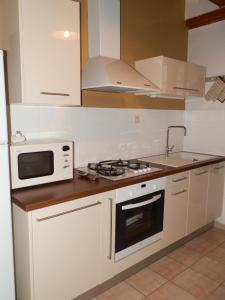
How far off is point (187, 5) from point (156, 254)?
2939 mm

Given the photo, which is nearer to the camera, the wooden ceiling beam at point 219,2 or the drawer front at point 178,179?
the drawer front at point 178,179

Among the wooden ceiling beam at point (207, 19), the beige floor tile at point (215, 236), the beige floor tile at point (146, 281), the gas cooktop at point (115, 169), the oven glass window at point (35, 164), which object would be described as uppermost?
the wooden ceiling beam at point (207, 19)

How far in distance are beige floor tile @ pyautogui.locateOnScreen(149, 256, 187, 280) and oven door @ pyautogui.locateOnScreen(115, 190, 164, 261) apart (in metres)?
0.28

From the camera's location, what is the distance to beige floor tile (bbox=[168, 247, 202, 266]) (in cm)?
245

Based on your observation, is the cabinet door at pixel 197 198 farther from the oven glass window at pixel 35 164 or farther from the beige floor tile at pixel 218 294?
the oven glass window at pixel 35 164

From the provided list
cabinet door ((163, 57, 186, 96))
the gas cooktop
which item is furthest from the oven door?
cabinet door ((163, 57, 186, 96))

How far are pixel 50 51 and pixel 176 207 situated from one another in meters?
1.78

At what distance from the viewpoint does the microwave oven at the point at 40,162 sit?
1665mm

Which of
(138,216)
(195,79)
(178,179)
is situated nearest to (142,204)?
(138,216)

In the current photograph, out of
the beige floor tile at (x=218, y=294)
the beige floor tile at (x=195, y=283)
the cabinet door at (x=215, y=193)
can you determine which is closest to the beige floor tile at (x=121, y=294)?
the beige floor tile at (x=195, y=283)

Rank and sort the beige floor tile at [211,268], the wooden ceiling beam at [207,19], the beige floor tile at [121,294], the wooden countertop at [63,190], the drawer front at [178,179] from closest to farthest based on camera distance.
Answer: the wooden countertop at [63,190] → the beige floor tile at [121,294] → the beige floor tile at [211,268] → the drawer front at [178,179] → the wooden ceiling beam at [207,19]

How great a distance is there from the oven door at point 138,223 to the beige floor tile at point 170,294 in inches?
14.0

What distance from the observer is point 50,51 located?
1760mm

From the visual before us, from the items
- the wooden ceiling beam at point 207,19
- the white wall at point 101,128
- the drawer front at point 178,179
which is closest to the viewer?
the white wall at point 101,128
